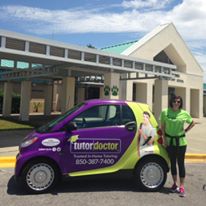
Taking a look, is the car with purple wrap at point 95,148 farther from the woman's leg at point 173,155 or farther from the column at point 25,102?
the column at point 25,102

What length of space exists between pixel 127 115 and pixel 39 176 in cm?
197

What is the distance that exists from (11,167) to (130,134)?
3.68m

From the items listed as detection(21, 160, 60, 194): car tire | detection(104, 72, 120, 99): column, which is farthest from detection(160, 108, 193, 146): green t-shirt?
detection(104, 72, 120, 99): column

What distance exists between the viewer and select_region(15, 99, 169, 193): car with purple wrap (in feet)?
17.8

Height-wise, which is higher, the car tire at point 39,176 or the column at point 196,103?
the column at point 196,103

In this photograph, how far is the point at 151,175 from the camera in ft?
19.2

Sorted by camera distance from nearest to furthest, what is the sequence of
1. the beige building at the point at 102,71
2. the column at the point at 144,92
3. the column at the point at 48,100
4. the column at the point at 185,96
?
1. the beige building at the point at 102,71
2. the column at the point at 144,92
3. the column at the point at 48,100
4. the column at the point at 185,96

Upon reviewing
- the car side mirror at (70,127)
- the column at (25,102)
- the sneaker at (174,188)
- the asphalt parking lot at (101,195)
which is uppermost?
the column at (25,102)

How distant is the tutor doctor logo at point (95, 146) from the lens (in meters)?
5.51

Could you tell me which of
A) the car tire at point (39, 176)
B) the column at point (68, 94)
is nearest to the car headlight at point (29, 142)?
the car tire at point (39, 176)

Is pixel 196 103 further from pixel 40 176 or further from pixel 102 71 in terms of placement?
pixel 40 176

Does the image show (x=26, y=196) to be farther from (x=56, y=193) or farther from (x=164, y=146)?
(x=164, y=146)

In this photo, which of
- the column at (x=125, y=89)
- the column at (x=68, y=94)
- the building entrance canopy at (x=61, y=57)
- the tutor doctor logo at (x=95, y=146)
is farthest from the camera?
the column at (x=125, y=89)

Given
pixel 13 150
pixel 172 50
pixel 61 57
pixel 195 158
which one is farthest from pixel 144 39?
pixel 13 150
